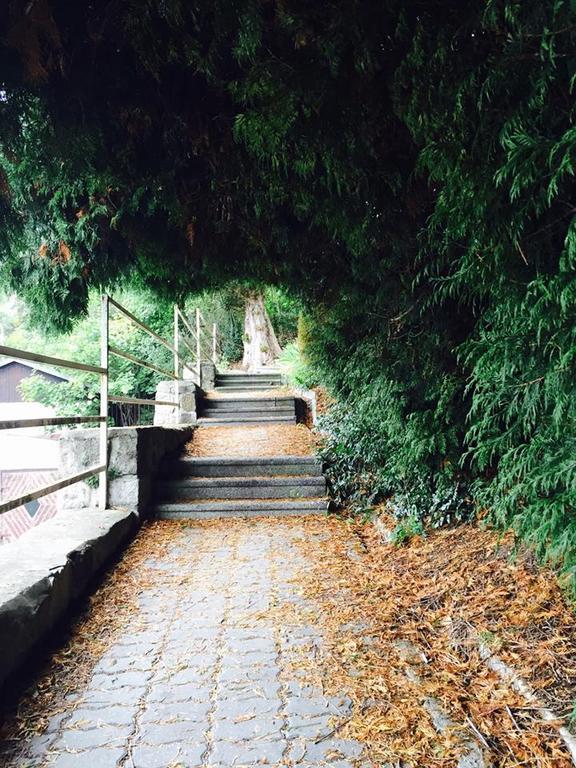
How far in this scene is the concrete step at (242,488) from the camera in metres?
4.85

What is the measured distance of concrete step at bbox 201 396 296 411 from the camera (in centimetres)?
848

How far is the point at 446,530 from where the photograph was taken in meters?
3.52

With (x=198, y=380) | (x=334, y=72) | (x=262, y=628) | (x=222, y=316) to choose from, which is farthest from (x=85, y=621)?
(x=222, y=316)

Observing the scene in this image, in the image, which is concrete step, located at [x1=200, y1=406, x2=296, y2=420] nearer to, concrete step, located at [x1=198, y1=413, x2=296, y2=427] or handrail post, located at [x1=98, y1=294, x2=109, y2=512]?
concrete step, located at [x1=198, y1=413, x2=296, y2=427]

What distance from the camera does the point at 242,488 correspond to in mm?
4930

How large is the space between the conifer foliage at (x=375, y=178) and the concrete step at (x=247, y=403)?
4171mm

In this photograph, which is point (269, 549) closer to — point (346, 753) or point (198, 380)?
point (346, 753)

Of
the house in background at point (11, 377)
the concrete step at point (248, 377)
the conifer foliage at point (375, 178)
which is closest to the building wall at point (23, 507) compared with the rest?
the house in background at point (11, 377)

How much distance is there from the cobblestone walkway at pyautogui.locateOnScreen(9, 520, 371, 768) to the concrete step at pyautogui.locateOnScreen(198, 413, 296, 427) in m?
4.86

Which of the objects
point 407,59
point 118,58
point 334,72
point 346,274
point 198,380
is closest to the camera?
point 407,59

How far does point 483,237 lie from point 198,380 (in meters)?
8.69

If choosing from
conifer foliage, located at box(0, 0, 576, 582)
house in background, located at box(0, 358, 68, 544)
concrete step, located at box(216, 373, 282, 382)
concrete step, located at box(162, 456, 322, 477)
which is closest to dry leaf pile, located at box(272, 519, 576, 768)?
conifer foliage, located at box(0, 0, 576, 582)

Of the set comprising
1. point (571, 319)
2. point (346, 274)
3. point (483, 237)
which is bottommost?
point (571, 319)

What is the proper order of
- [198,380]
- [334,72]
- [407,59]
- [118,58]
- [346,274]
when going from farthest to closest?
[198,380] < [346,274] < [118,58] < [334,72] < [407,59]
